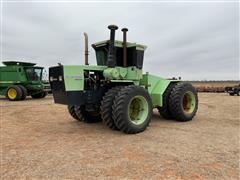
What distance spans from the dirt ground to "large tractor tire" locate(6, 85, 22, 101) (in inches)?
373

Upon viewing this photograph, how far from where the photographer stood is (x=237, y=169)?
3365 mm

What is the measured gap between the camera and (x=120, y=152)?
4133mm

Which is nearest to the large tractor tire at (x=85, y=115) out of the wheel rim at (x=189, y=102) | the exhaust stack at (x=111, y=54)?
the exhaust stack at (x=111, y=54)

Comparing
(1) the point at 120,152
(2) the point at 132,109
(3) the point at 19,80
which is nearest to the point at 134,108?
(2) the point at 132,109

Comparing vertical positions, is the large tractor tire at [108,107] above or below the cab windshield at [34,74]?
below

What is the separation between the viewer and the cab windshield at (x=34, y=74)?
16234mm

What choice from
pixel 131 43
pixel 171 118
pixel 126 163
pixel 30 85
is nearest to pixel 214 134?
pixel 171 118

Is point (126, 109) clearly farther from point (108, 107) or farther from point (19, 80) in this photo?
point (19, 80)

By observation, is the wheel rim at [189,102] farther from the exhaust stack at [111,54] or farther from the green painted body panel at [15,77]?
the green painted body panel at [15,77]

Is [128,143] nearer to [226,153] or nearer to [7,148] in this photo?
[226,153]

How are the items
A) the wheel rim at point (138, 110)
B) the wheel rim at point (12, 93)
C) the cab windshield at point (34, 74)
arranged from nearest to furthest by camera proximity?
1. the wheel rim at point (138, 110)
2. the wheel rim at point (12, 93)
3. the cab windshield at point (34, 74)

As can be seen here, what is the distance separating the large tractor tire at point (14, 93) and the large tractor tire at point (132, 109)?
11.5 m

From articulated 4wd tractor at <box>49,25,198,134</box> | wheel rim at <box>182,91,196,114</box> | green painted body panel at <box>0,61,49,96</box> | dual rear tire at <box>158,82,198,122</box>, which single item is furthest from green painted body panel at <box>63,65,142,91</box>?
green painted body panel at <box>0,61,49,96</box>

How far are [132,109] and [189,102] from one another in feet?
8.50
